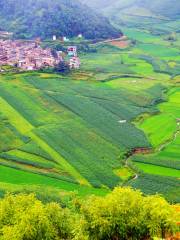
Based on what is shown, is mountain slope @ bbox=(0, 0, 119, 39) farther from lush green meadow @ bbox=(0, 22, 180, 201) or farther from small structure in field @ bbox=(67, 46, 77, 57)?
lush green meadow @ bbox=(0, 22, 180, 201)

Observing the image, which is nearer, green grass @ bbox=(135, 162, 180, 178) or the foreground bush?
the foreground bush

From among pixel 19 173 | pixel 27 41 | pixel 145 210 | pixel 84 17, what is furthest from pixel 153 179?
pixel 84 17

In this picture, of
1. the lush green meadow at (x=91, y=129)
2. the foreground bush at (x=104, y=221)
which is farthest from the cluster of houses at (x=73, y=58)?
the foreground bush at (x=104, y=221)

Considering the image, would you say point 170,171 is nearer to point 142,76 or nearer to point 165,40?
point 142,76

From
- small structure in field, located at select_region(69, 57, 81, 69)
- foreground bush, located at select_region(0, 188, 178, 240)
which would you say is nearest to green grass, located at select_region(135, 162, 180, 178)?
foreground bush, located at select_region(0, 188, 178, 240)

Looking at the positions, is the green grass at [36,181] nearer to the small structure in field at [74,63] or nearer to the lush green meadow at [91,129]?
the lush green meadow at [91,129]

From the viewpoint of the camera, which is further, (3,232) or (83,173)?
(83,173)
